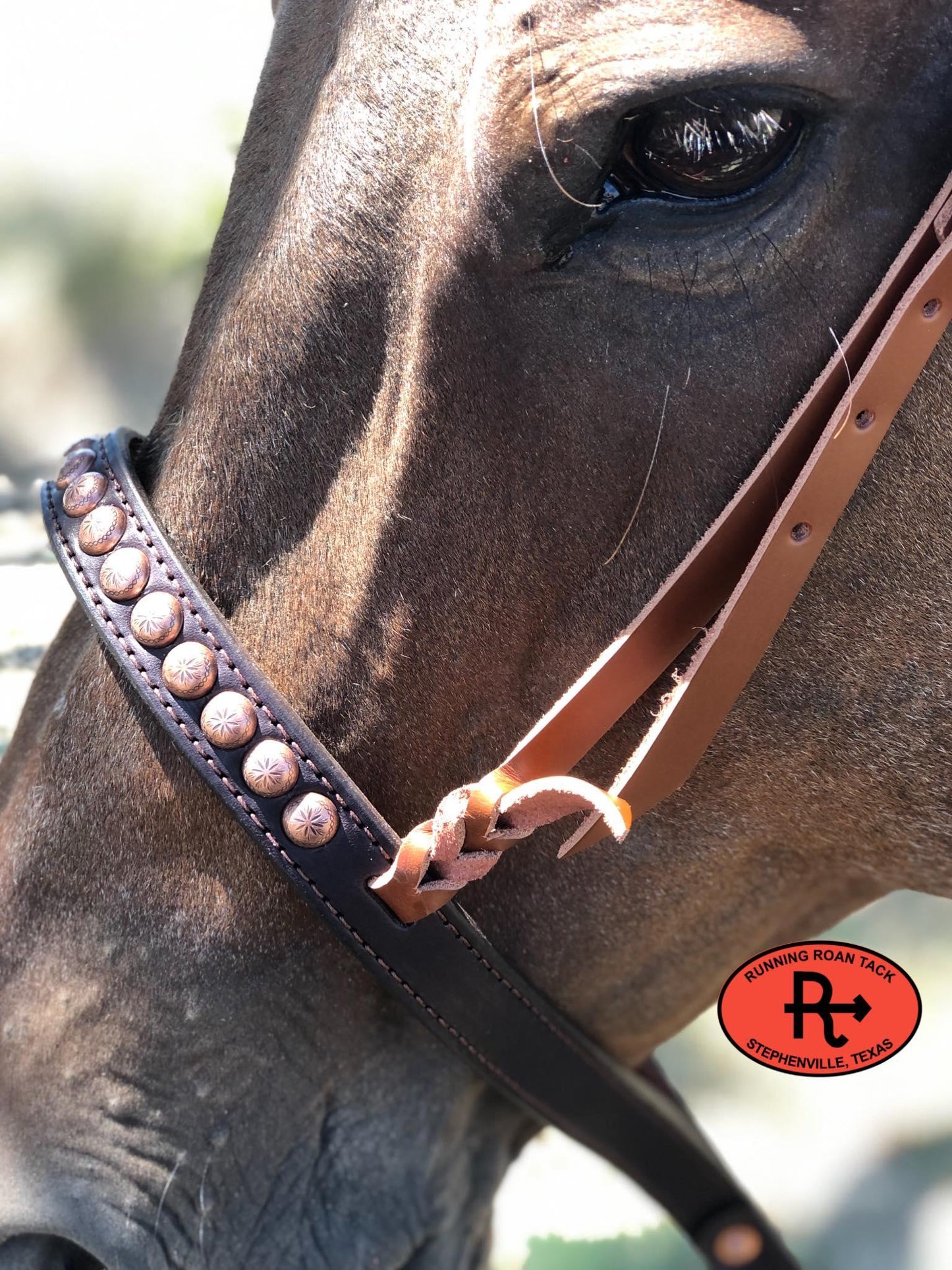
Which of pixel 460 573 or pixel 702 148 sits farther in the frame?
pixel 460 573

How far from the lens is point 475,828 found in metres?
0.98

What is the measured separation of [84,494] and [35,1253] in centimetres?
73

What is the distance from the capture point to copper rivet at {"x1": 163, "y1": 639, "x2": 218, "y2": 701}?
3.36ft

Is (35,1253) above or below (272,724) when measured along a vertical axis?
below

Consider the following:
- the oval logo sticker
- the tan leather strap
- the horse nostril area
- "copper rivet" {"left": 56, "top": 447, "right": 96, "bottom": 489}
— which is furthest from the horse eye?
the horse nostril area

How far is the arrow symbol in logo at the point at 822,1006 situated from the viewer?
1213 millimetres

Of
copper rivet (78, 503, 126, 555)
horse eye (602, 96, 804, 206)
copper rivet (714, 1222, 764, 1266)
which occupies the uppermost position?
horse eye (602, 96, 804, 206)

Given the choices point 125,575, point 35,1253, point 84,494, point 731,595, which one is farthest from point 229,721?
point 35,1253

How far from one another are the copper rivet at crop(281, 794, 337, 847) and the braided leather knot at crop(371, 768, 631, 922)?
0.06 m

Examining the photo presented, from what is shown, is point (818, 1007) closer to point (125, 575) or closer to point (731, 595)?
point (731, 595)

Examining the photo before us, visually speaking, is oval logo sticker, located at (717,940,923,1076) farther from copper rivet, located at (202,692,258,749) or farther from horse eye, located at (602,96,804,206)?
horse eye, located at (602,96,804,206)

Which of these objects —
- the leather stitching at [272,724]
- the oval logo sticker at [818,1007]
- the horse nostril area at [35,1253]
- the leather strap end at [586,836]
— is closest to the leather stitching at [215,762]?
the leather stitching at [272,724]

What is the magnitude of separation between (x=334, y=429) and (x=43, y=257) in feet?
5.62

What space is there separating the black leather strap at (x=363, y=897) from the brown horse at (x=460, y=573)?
3 cm
